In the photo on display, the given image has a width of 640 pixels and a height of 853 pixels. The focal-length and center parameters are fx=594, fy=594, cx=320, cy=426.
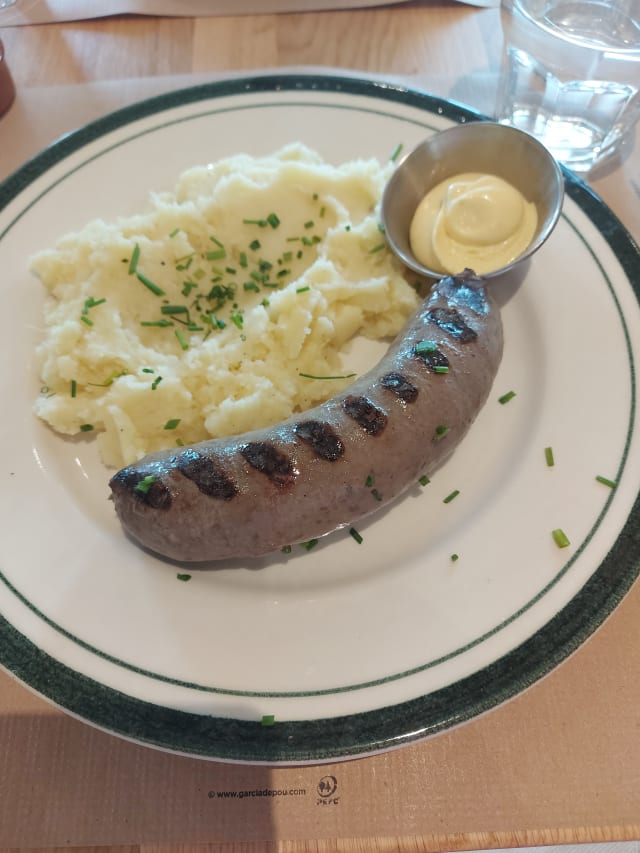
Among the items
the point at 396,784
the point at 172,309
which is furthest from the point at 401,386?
the point at 396,784

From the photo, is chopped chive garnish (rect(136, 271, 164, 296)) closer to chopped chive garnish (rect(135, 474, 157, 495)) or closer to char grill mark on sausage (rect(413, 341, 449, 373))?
chopped chive garnish (rect(135, 474, 157, 495))

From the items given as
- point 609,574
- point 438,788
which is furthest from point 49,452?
point 609,574

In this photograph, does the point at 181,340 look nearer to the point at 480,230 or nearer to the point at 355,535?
the point at 355,535

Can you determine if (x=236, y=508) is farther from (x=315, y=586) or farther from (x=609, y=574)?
(x=609, y=574)

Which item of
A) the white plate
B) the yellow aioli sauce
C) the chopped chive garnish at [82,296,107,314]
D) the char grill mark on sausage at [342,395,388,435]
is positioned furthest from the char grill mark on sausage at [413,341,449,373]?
the chopped chive garnish at [82,296,107,314]

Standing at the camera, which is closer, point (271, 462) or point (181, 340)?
point (271, 462)

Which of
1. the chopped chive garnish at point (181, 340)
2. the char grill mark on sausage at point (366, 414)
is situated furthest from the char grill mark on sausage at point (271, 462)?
the chopped chive garnish at point (181, 340)
